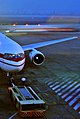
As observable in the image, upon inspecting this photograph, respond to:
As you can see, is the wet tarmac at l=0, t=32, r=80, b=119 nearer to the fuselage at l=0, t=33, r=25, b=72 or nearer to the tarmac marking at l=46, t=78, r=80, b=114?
→ the tarmac marking at l=46, t=78, r=80, b=114

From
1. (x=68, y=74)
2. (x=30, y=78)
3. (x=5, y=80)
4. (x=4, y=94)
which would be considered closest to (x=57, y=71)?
(x=68, y=74)

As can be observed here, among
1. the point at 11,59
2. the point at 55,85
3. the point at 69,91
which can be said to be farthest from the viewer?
the point at 55,85

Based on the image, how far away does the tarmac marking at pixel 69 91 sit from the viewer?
21.3 m

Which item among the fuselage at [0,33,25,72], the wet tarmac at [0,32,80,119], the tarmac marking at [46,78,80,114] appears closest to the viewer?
the wet tarmac at [0,32,80,119]

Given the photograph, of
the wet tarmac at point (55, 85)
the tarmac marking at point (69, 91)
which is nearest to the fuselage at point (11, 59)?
the wet tarmac at point (55, 85)

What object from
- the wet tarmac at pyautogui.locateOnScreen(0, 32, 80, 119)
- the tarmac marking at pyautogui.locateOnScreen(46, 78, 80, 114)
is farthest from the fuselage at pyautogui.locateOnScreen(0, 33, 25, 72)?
the tarmac marking at pyautogui.locateOnScreen(46, 78, 80, 114)

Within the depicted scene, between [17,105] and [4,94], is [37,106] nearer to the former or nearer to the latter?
[17,105]

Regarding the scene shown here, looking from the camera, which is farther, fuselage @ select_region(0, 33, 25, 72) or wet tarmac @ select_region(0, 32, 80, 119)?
fuselage @ select_region(0, 33, 25, 72)

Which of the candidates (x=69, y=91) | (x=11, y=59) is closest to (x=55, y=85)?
(x=69, y=91)

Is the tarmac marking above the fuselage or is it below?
below

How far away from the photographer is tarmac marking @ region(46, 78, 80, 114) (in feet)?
70.0

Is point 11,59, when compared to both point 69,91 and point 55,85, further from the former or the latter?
point 69,91

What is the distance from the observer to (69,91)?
24.0 metres

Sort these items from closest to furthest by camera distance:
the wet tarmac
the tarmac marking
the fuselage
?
the wet tarmac
the tarmac marking
the fuselage
